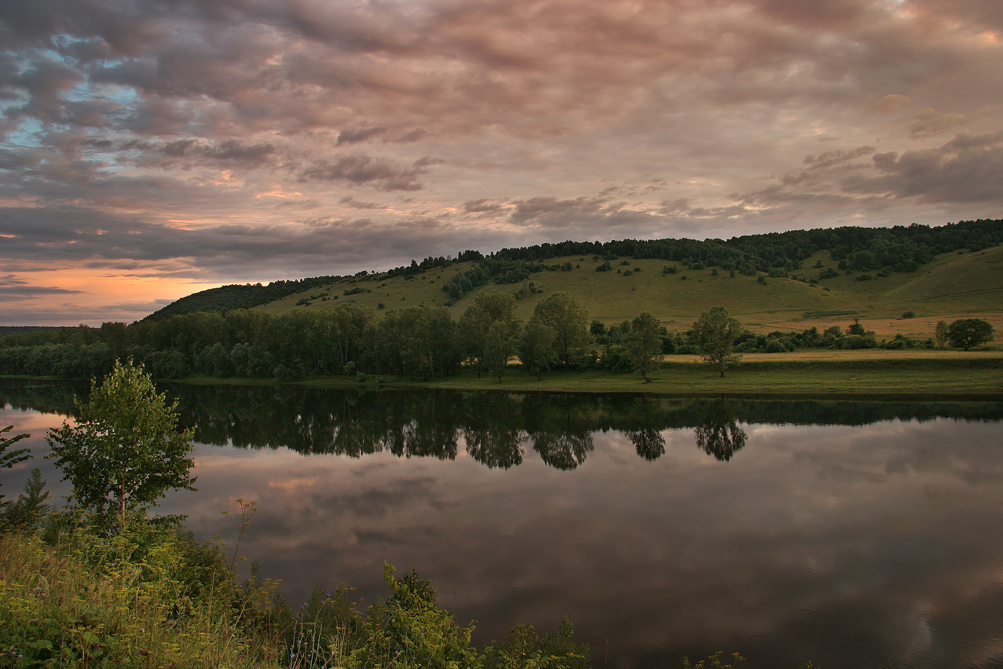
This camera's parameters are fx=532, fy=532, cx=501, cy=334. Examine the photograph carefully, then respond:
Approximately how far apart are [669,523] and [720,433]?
2119 centimetres

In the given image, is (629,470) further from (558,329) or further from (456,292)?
(456,292)

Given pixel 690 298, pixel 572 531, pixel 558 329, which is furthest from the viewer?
pixel 690 298

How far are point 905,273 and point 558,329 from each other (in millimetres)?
128517

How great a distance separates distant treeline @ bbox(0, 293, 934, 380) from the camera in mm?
76000

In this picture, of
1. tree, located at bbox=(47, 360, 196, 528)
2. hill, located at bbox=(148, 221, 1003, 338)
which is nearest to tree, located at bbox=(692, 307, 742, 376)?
hill, located at bbox=(148, 221, 1003, 338)

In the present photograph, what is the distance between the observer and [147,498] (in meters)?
16.7

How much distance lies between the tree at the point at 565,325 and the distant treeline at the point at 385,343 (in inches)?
5.7

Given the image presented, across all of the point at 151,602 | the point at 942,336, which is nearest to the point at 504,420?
the point at 151,602

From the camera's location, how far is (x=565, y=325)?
252 ft

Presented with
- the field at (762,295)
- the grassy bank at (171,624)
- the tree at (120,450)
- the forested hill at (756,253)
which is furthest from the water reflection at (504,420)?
the forested hill at (756,253)

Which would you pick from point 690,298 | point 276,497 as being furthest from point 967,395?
point 690,298

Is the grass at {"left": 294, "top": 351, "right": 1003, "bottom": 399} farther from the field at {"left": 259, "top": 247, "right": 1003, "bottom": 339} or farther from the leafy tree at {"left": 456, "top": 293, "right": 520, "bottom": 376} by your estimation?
the field at {"left": 259, "top": 247, "right": 1003, "bottom": 339}

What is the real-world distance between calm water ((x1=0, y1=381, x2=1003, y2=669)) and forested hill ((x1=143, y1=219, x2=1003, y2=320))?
358ft

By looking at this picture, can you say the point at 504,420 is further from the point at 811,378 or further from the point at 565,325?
the point at 811,378
